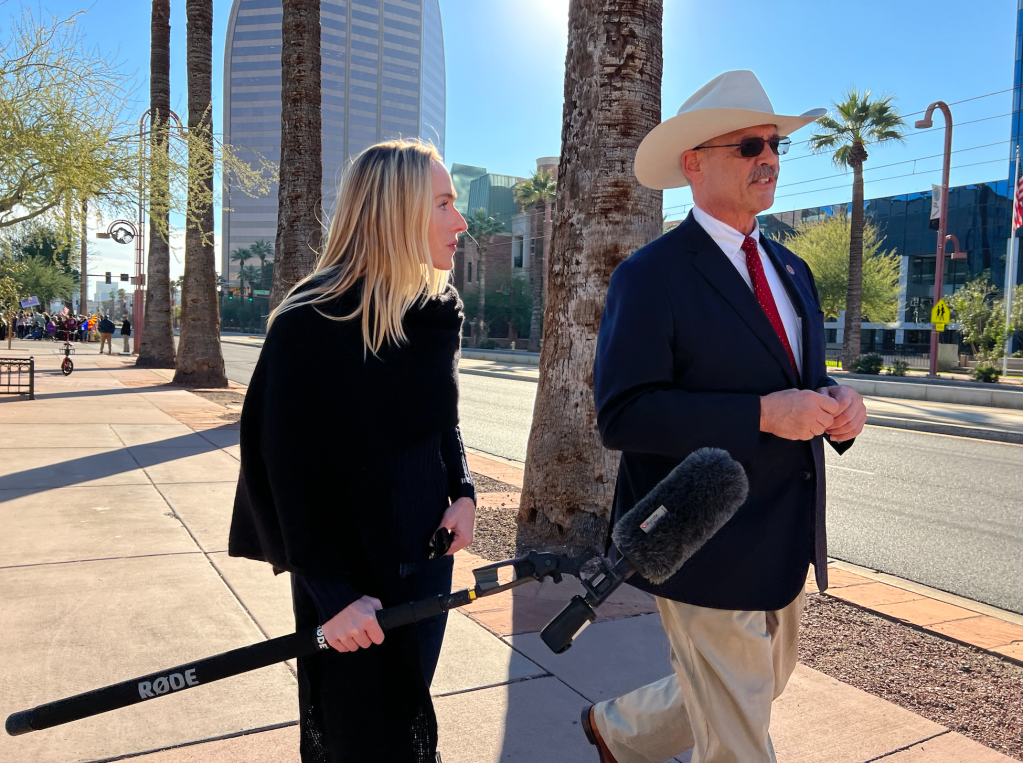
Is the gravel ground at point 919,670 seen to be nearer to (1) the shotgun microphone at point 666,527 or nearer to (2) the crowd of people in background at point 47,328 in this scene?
(1) the shotgun microphone at point 666,527

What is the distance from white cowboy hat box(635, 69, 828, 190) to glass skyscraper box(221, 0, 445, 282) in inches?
5820

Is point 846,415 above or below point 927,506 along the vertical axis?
above

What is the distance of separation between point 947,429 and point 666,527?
597 inches

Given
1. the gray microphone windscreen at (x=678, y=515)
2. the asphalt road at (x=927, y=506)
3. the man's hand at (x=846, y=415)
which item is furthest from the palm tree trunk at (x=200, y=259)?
the gray microphone windscreen at (x=678, y=515)

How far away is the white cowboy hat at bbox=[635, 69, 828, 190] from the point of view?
232cm

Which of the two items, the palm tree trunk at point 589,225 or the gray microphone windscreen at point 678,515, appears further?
the palm tree trunk at point 589,225

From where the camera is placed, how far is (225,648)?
382 cm

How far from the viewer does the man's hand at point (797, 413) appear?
1956 millimetres

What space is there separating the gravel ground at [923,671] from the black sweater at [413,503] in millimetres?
2449

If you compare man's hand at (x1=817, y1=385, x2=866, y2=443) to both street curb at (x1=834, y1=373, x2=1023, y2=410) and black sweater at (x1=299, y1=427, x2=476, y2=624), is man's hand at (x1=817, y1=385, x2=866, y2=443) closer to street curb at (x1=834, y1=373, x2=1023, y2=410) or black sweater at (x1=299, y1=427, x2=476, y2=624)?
black sweater at (x1=299, y1=427, x2=476, y2=624)

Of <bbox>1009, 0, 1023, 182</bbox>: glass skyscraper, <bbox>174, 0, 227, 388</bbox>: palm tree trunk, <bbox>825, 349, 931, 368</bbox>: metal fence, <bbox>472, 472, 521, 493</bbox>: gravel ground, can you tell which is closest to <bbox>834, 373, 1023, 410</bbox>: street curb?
<bbox>472, 472, 521, 493</bbox>: gravel ground

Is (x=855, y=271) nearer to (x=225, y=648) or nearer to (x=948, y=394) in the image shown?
(x=948, y=394)

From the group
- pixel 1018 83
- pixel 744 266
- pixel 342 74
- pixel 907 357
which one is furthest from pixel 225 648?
pixel 342 74

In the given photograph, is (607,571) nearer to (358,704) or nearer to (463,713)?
(358,704)
